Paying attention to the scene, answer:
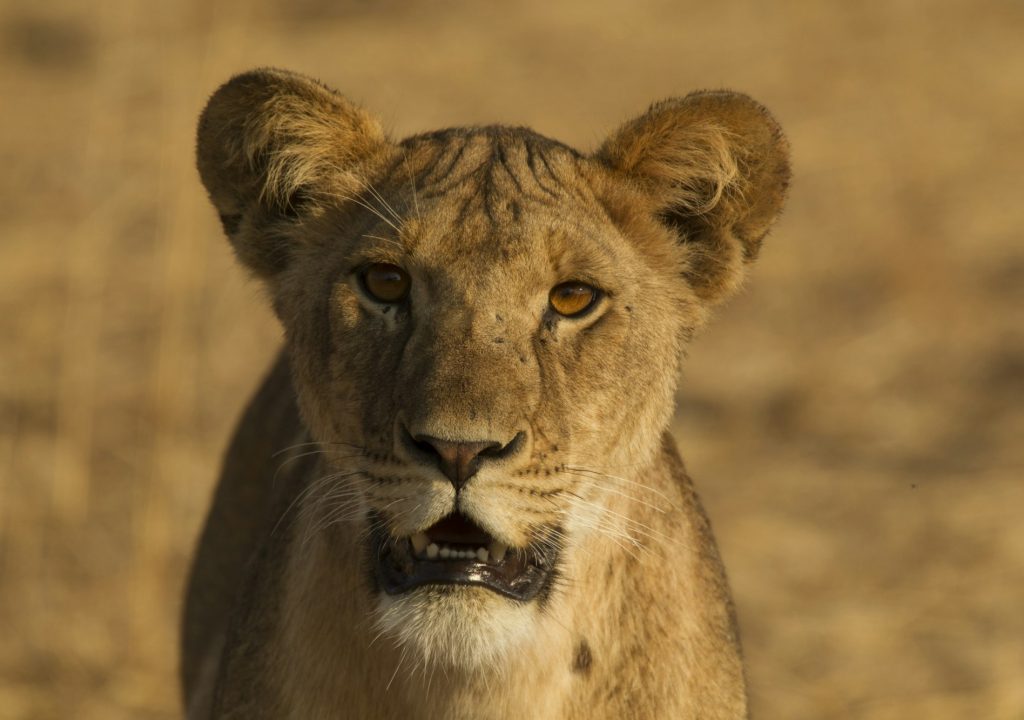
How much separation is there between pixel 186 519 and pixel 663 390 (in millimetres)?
4141

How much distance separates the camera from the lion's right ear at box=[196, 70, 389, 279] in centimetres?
374

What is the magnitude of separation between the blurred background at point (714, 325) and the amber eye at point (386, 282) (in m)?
0.55

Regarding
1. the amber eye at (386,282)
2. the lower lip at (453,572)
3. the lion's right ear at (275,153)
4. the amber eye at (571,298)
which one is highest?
the lion's right ear at (275,153)

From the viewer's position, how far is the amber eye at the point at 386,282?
11.1ft

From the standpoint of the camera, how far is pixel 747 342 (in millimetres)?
9055

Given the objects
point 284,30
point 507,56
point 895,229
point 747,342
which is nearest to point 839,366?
point 747,342

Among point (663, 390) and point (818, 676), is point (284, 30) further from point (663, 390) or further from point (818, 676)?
point (663, 390)

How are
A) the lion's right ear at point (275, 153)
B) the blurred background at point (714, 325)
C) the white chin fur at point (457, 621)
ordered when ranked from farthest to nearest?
the blurred background at point (714, 325), the lion's right ear at point (275, 153), the white chin fur at point (457, 621)

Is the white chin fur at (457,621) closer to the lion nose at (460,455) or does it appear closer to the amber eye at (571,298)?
the lion nose at (460,455)

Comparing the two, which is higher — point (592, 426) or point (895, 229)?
point (895, 229)

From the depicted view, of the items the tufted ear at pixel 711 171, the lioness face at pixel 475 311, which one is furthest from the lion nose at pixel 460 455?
the tufted ear at pixel 711 171

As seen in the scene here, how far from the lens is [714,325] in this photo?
9.11 metres

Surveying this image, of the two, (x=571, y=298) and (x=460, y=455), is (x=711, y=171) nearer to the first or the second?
(x=571, y=298)

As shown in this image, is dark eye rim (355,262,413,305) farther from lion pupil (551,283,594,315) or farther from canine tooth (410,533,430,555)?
canine tooth (410,533,430,555)
